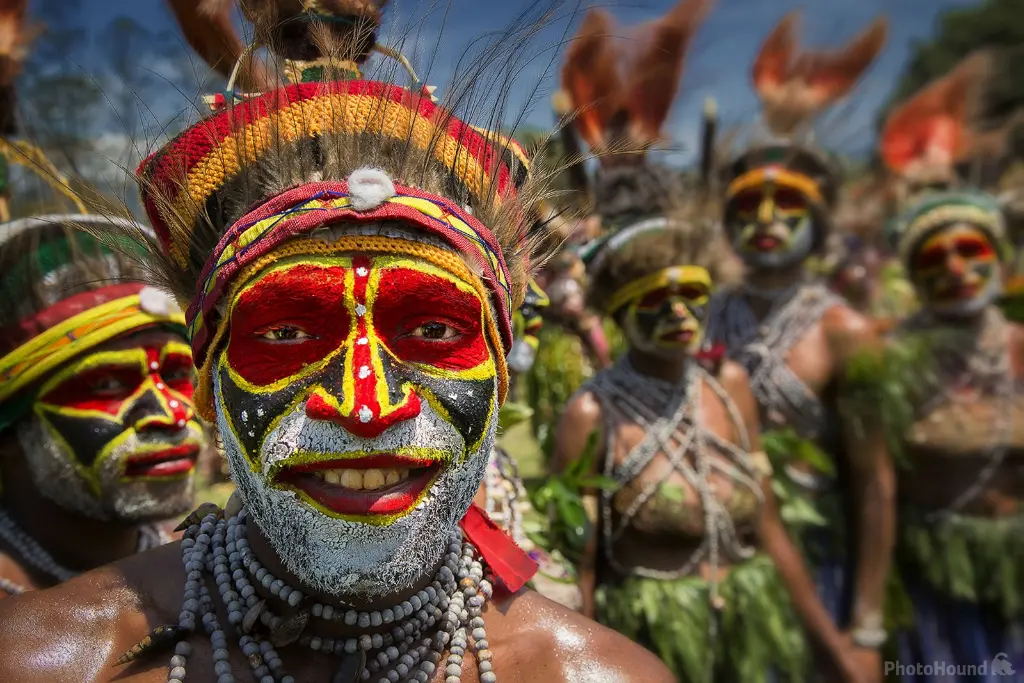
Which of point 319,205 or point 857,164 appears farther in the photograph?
point 857,164

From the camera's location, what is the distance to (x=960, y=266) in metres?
4.96

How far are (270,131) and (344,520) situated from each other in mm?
917

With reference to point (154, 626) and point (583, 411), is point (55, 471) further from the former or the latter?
point (583, 411)

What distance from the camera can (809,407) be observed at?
4.98 metres

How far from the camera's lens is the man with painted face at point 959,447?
4695 mm

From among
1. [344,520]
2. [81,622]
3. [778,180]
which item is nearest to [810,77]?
[778,180]

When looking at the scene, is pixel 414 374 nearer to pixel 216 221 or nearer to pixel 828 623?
pixel 216 221

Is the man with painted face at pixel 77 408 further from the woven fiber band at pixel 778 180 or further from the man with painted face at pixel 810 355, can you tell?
the woven fiber band at pixel 778 180

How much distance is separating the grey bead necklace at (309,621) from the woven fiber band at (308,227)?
50cm

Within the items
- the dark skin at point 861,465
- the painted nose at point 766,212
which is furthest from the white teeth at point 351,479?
the painted nose at point 766,212

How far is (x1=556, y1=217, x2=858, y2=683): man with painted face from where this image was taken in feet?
12.3

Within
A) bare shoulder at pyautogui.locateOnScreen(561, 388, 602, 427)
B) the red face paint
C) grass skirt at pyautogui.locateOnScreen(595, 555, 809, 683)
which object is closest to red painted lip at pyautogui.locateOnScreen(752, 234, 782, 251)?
bare shoulder at pyautogui.locateOnScreen(561, 388, 602, 427)

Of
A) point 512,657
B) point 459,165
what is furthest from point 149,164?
point 512,657

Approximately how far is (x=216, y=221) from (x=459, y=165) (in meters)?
0.60
